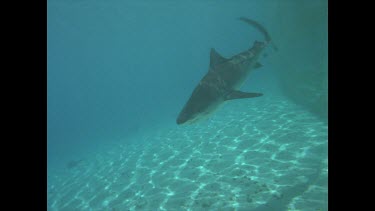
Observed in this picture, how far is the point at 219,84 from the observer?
813cm

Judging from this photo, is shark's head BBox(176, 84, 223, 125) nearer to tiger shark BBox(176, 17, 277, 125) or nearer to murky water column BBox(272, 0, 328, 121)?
tiger shark BBox(176, 17, 277, 125)

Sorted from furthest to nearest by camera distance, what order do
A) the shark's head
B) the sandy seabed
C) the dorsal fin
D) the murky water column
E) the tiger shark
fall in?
the murky water column, the sandy seabed, the dorsal fin, the tiger shark, the shark's head

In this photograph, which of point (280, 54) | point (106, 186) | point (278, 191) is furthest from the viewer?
point (280, 54)

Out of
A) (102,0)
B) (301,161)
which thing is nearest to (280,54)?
(301,161)

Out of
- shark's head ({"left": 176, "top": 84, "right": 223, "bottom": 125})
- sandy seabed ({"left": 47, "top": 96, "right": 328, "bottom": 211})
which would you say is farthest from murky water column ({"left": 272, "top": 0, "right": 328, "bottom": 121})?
shark's head ({"left": 176, "top": 84, "right": 223, "bottom": 125})

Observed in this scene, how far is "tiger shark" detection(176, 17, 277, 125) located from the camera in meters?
7.31

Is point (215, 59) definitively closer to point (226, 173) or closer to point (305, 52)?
point (226, 173)

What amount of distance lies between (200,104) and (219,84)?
1.13 meters

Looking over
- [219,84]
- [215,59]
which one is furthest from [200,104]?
[215,59]

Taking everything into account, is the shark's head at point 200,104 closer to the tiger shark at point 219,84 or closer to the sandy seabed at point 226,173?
the tiger shark at point 219,84

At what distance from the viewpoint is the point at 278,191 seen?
9734mm
